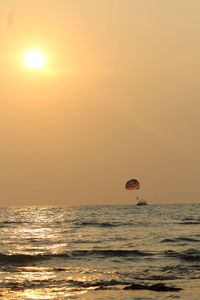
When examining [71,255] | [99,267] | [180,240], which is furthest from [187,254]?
[180,240]

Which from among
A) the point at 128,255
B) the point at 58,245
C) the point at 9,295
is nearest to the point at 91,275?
the point at 9,295

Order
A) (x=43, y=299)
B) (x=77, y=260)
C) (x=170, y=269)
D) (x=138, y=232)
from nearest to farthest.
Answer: (x=43, y=299) → (x=170, y=269) → (x=77, y=260) → (x=138, y=232)

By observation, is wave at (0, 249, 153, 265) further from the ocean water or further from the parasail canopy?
the parasail canopy

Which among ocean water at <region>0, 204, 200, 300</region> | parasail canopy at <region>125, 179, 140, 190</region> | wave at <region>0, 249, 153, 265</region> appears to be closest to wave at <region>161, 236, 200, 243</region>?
ocean water at <region>0, 204, 200, 300</region>

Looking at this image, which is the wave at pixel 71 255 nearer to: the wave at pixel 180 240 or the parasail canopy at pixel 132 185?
the wave at pixel 180 240

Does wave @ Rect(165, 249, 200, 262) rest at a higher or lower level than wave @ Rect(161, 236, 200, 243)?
lower

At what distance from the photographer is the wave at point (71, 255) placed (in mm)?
29844

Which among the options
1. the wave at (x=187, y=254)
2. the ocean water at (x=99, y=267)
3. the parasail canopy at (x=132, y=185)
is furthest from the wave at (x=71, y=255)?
the parasail canopy at (x=132, y=185)

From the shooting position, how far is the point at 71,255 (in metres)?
31.4

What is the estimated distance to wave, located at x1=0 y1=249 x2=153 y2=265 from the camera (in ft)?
97.9

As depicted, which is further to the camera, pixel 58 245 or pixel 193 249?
pixel 58 245

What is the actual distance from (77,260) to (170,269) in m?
5.90

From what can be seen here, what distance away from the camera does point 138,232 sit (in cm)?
4738

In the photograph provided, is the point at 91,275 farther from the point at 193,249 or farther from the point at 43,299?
the point at 193,249
